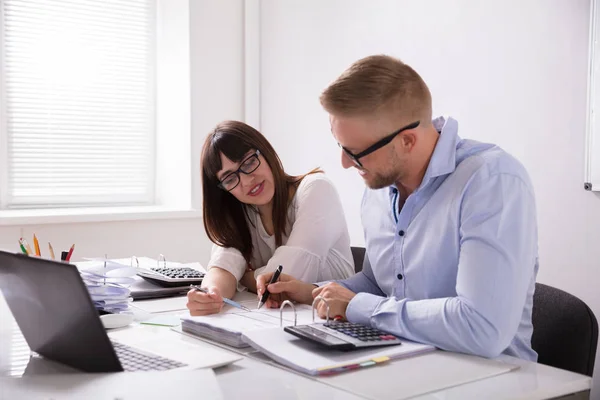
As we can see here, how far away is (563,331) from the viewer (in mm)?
1433

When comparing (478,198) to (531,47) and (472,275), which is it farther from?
(531,47)

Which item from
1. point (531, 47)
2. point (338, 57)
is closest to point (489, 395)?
point (531, 47)

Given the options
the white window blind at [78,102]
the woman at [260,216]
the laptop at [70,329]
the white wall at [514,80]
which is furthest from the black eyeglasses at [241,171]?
the white window blind at [78,102]

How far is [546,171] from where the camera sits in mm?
2500

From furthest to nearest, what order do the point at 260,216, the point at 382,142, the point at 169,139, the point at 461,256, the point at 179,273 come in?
the point at 169,139 < the point at 260,216 < the point at 179,273 < the point at 382,142 < the point at 461,256

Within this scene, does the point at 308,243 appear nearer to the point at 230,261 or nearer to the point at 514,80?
the point at 230,261

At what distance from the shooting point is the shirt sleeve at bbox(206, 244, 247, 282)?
2.02 metres

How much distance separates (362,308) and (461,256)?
9.7 inches

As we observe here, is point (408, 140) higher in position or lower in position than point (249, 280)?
higher

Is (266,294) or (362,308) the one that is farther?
(266,294)

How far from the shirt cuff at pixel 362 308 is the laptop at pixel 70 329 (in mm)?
294

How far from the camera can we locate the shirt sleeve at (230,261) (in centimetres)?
202

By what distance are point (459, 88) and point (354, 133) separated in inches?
60.9

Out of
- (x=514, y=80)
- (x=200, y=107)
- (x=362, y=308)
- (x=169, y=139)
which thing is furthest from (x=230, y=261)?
(x=169, y=139)
